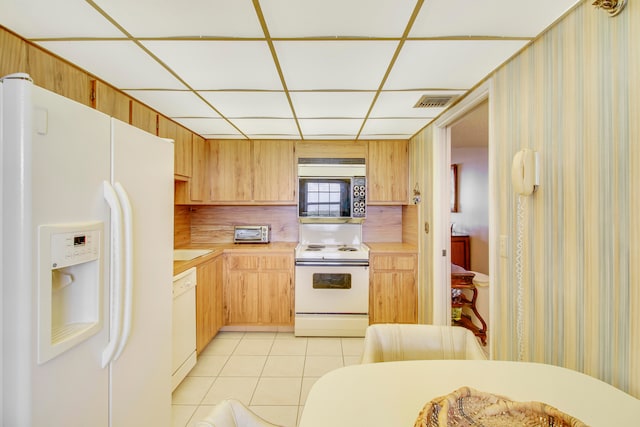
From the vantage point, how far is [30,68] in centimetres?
144

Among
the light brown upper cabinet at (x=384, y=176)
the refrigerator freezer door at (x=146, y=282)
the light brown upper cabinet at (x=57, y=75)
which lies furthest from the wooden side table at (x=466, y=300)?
the light brown upper cabinet at (x=57, y=75)

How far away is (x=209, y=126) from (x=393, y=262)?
231 centimetres

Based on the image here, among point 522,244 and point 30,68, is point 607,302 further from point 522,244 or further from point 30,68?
point 30,68

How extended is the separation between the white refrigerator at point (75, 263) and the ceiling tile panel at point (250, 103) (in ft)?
2.79

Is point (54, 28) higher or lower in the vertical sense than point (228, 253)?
higher

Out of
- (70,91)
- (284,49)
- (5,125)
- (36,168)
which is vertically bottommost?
(36,168)

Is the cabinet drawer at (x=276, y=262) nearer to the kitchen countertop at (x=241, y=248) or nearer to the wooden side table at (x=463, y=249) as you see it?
the kitchen countertop at (x=241, y=248)

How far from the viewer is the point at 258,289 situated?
124 inches

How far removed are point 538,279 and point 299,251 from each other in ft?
7.26

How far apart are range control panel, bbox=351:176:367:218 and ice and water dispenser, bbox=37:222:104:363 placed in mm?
2589

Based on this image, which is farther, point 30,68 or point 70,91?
point 70,91

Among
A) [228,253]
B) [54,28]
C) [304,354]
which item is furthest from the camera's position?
[228,253]

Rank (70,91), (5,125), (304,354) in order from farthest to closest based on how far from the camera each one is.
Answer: (304,354)
(70,91)
(5,125)

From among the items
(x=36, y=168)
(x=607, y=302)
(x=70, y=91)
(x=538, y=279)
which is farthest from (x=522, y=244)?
(x=70, y=91)
